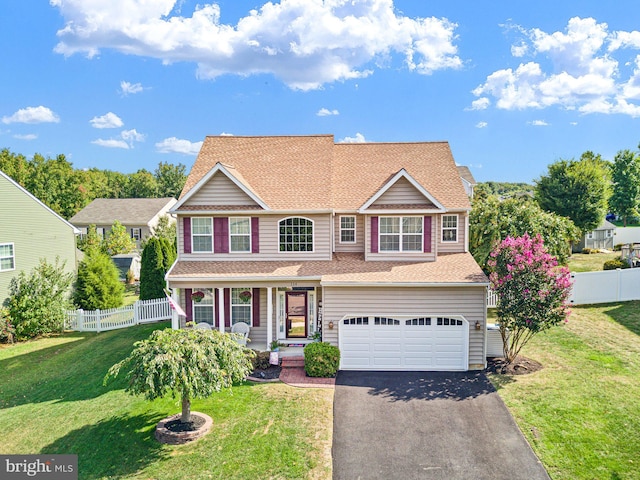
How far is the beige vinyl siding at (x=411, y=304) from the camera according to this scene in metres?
16.9

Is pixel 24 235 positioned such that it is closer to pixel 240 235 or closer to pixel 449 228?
pixel 240 235

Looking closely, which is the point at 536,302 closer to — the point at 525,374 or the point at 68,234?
the point at 525,374

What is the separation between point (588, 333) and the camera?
64.4 ft

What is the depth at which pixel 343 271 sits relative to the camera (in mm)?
17891

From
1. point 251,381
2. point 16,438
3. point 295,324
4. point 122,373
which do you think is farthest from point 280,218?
point 16,438

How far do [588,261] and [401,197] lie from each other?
26.1 m

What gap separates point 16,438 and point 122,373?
4210 millimetres

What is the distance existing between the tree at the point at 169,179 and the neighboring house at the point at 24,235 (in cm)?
4792

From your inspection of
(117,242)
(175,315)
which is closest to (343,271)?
(175,315)

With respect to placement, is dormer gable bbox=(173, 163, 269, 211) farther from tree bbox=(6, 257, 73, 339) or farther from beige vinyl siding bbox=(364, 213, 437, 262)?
tree bbox=(6, 257, 73, 339)

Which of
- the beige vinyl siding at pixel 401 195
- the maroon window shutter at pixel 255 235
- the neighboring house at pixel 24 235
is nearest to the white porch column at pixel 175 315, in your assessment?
the maroon window shutter at pixel 255 235

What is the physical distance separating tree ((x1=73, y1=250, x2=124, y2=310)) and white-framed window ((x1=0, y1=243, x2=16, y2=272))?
11.9 feet

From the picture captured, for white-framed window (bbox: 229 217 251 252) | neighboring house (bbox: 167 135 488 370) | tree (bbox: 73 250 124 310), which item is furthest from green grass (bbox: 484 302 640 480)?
tree (bbox: 73 250 124 310)

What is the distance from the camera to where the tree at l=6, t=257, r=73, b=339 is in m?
22.6
